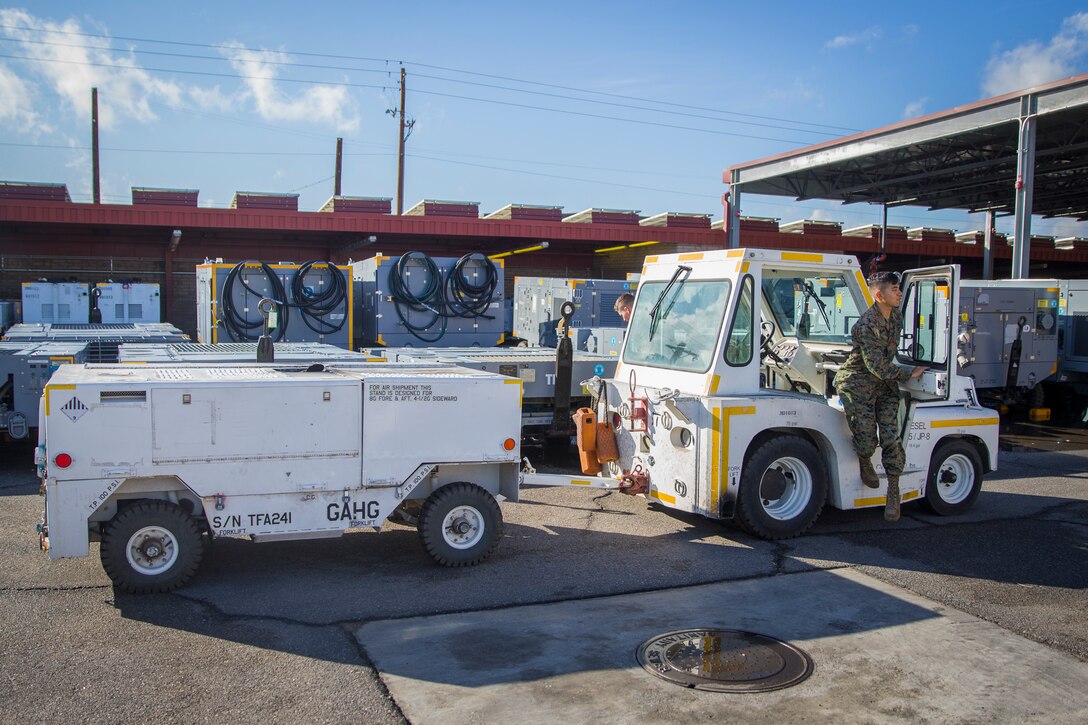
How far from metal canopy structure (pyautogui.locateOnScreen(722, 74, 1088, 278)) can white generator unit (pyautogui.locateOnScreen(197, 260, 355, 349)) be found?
12.0 m

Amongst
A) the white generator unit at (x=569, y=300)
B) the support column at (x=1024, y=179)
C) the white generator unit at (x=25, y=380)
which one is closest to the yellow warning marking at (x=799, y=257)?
the white generator unit at (x=569, y=300)

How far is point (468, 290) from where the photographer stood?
15555 mm

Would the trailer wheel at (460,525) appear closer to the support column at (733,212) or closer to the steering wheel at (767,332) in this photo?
the steering wheel at (767,332)

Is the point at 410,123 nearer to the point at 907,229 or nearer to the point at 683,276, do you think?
the point at 907,229

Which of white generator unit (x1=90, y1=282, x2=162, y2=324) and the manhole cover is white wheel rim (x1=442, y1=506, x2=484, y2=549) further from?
white generator unit (x1=90, y1=282, x2=162, y2=324)

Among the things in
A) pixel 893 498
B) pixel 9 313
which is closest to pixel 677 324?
pixel 893 498

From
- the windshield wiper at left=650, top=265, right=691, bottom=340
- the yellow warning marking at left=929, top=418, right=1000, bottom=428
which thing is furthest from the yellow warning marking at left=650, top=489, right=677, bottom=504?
the yellow warning marking at left=929, top=418, right=1000, bottom=428

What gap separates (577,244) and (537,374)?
1626 cm

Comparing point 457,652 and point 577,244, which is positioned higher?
point 577,244

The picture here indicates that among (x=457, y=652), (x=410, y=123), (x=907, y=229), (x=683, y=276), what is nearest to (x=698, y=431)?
(x=683, y=276)

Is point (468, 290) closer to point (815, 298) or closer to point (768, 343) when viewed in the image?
point (768, 343)

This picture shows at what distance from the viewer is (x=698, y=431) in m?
7.08

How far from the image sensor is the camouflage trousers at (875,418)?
7.39m

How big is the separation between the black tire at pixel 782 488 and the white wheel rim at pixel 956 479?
178cm
